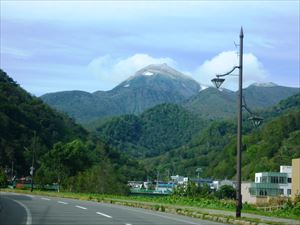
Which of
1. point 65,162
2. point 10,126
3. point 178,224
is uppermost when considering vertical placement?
point 10,126

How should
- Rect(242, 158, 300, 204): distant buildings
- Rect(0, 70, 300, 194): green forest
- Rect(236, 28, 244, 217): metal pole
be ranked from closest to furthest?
1. Rect(236, 28, 244, 217): metal pole
2. Rect(0, 70, 300, 194): green forest
3. Rect(242, 158, 300, 204): distant buildings

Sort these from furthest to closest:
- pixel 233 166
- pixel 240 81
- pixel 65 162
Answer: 1. pixel 233 166
2. pixel 65 162
3. pixel 240 81

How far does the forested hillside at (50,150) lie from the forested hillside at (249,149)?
91.2ft

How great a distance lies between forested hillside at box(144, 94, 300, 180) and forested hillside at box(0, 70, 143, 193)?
91.2 ft

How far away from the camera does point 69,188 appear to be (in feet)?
225

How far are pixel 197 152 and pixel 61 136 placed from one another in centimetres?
8127

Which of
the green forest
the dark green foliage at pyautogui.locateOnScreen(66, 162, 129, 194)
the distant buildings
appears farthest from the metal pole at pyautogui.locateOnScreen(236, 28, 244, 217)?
the distant buildings

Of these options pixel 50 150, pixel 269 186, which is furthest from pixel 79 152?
pixel 269 186

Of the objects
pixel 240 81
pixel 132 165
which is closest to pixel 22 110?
pixel 132 165

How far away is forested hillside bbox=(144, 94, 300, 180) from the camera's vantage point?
12762cm

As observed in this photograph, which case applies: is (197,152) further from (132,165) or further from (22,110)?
(22,110)

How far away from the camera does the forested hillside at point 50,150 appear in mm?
71062

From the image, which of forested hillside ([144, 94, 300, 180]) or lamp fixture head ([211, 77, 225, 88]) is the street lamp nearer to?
lamp fixture head ([211, 77, 225, 88])

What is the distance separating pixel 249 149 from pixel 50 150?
6914 centimetres
